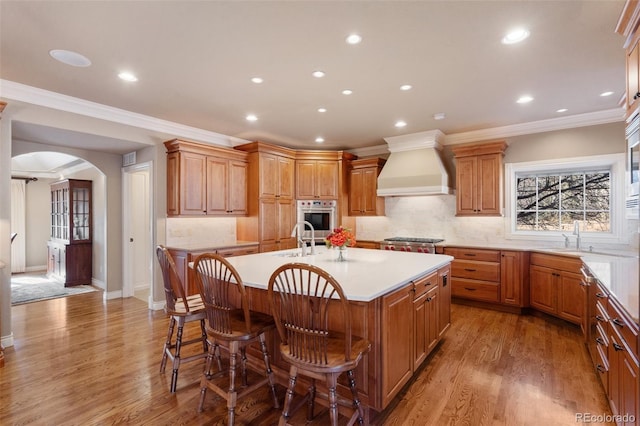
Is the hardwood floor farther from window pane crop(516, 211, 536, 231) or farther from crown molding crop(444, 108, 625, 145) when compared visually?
crown molding crop(444, 108, 625, 145)

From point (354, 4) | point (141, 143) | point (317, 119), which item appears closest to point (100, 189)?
point (141, 143)

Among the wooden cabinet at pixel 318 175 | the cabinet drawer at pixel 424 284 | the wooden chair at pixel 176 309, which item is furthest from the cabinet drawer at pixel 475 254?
the wooden chair at pixel 176 309

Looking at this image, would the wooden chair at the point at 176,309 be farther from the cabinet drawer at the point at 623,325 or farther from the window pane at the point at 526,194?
the window pane at the point at 526,194

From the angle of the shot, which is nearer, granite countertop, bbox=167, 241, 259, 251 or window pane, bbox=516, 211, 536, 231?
granite countertop, bbox=167, 241, 259, 251

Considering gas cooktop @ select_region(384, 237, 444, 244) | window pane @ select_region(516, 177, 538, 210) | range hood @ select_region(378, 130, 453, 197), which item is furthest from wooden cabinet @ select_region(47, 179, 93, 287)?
window pane @ select_region(516, 177, 538, 210)

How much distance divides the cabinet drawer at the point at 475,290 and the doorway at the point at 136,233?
474 centimetres

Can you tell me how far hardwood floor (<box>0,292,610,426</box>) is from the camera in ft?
6.82

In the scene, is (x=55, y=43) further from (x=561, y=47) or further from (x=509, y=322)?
(x=509, y=322)

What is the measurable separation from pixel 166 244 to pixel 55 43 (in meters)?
2.79

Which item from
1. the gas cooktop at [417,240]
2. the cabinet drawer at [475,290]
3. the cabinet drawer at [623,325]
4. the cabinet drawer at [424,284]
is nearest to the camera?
the cabinet drawer at [623,325]

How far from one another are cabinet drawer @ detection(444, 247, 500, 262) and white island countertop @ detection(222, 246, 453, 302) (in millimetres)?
1639

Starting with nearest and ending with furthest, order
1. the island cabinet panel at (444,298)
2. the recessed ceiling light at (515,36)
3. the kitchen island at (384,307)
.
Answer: the kitchen island at (384,307) → the recessed ceiling light at (515,36) → the island cabinet panel at (444,298)

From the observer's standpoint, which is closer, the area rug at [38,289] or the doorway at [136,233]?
the area rug at [38,289]

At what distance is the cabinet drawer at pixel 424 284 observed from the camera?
2411 millimetres
